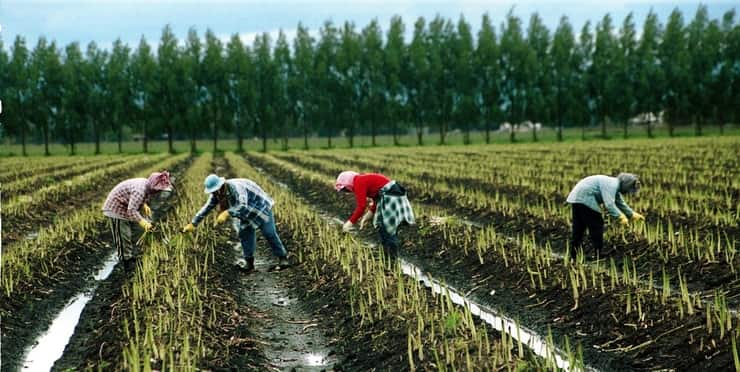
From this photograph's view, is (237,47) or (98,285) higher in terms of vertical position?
(237,47)

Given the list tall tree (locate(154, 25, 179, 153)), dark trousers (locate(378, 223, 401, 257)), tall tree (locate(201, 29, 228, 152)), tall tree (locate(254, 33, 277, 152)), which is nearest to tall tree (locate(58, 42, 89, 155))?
tall tree (locate(154, 25, 179, 153))

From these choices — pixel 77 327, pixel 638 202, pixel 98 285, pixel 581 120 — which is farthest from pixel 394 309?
pixel 581 120

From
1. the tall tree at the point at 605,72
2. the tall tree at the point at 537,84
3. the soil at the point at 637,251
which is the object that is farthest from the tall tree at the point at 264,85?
the soil at the point at 637,251

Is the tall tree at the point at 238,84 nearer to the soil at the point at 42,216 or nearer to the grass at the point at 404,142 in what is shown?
the grass at the point at 404,142

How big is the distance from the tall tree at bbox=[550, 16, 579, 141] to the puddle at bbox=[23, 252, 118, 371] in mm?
55803

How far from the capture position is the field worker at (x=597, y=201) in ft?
28.8

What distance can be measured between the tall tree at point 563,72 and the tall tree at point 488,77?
4.76 m

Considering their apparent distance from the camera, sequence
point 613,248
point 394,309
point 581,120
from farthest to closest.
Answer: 1. point 581,120
2. point 613,248
3. point 394,309

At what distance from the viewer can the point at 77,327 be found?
23.2 feet

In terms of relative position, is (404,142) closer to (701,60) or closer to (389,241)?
(701,60)

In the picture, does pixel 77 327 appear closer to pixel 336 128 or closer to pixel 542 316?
pixel 542 316

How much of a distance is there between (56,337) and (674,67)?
200 ft

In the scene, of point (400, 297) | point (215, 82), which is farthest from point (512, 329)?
point (215, 82)

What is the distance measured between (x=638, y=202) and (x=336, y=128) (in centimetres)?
5141
